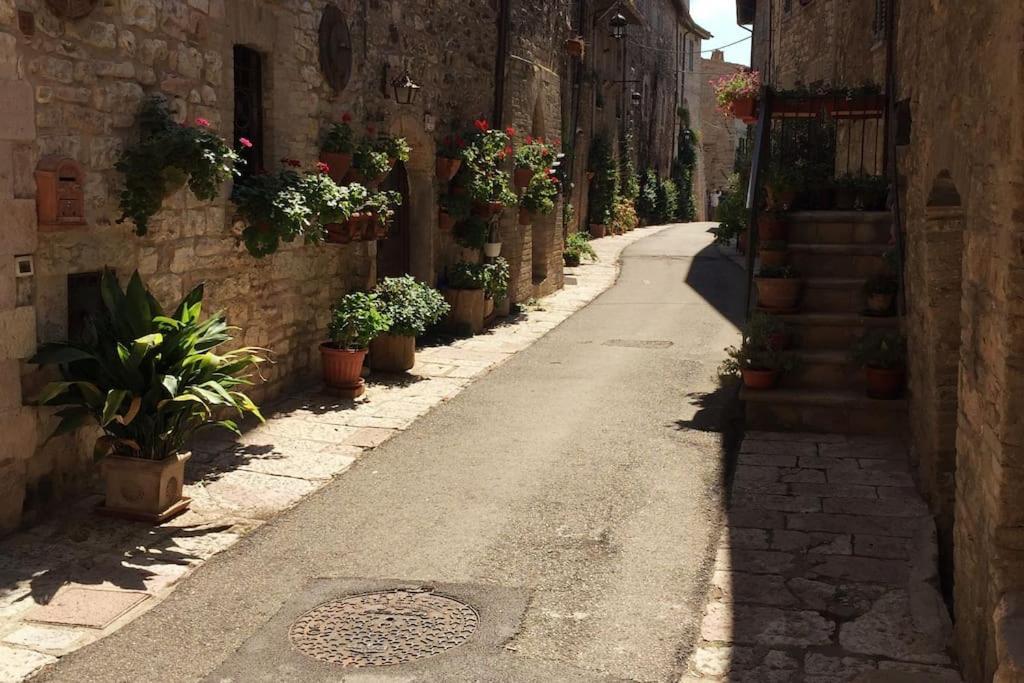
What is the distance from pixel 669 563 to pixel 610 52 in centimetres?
2234

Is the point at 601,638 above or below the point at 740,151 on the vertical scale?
below

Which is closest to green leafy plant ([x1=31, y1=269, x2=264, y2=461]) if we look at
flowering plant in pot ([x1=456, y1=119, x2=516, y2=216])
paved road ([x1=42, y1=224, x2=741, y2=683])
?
paved road ([x1=42, y1=224, x2=741, y2=683])

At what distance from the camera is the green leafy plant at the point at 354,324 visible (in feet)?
30.7

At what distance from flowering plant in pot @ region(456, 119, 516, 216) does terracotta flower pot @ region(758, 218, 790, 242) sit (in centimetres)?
454

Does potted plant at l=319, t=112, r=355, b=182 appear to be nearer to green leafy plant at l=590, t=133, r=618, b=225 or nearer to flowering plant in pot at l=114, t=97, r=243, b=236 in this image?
flowering plant in pot at l=114, t=97, r=243, b=236

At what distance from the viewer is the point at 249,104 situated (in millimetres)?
8797

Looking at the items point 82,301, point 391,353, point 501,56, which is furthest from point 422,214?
point 82,301

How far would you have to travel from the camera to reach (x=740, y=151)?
28156 mm

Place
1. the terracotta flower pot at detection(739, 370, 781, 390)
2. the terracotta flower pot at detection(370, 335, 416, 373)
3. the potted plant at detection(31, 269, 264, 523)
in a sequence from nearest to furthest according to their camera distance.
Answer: the potted plant at detection(31, 269, 264, 523)
the terracotta flower pot at detection(739, 370, 781, 390)
the terracotta flower pot at detection(370, 335, 416, 373)

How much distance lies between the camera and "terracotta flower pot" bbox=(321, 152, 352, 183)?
961cm

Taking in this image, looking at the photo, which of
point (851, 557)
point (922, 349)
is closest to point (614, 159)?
point (922, 349)

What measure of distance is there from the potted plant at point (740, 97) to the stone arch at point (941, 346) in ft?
14.5

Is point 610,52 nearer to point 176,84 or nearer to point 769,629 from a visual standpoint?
point 176,84

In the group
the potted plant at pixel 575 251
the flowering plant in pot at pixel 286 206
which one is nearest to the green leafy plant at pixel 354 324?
the flowering plant in pot at pixel 286 206
